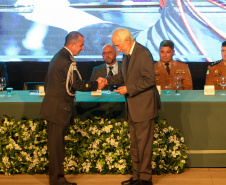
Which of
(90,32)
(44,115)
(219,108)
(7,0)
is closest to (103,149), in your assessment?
(44,115)

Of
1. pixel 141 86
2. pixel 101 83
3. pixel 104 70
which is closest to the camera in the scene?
pixel 141 86

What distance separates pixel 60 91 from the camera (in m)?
4.19

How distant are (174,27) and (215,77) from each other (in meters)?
1.44

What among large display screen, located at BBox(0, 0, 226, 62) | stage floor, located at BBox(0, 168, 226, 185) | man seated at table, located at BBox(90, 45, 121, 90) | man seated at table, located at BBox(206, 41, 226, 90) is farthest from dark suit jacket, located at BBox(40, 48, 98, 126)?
large display screen, located at BBox(0, 0, 226, 62)

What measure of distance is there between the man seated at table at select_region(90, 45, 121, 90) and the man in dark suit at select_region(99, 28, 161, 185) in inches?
72.9

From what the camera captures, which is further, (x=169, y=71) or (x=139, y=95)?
(x=169, y=71)

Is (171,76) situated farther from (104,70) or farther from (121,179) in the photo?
(121,179)

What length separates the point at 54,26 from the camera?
24.5ft

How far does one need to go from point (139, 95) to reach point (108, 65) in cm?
214

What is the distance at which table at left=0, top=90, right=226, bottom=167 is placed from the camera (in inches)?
193

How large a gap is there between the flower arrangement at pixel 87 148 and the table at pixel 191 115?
12cm

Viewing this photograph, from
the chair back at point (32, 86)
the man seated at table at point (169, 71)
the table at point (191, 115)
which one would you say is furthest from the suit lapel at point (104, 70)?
the table at point (191, 115)

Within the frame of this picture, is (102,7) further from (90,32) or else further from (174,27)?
(174,27)

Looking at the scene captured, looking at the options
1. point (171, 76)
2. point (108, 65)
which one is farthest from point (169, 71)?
point (108, 65)
